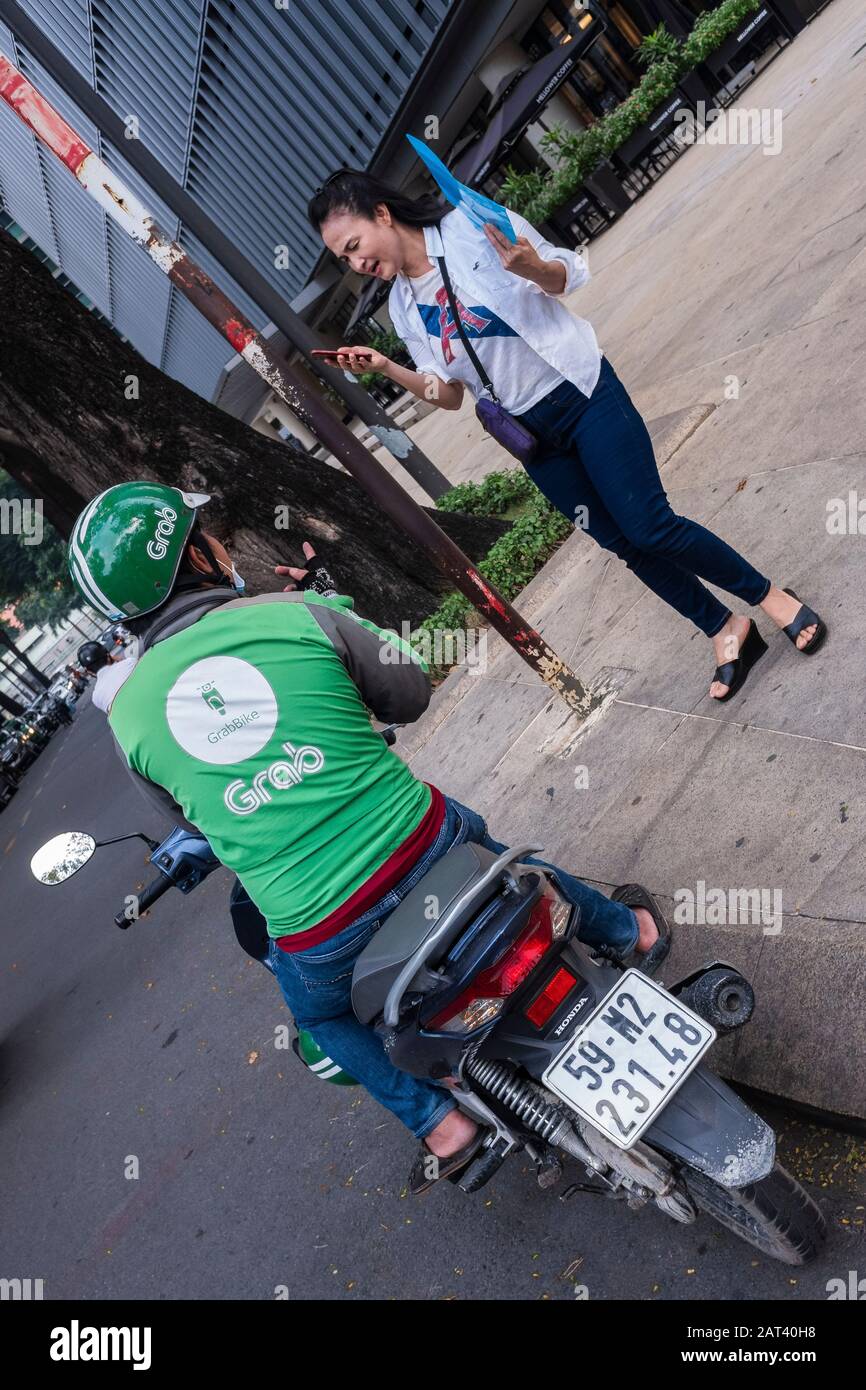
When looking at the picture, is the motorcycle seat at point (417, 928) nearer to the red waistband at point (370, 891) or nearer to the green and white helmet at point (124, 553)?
the red waistband at point (370, 891)

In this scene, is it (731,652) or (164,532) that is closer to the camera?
(164,532)

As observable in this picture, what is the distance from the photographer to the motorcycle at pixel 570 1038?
7.65 ft

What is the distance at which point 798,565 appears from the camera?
442cm

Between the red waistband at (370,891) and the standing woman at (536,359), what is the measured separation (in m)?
1.67

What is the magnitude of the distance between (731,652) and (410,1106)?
2.15 meters

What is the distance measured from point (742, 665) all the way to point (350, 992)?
2169 millimetres

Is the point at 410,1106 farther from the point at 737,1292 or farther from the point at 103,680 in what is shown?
the point at 103,680

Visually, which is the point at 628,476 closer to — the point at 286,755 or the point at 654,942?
the point at 654,942

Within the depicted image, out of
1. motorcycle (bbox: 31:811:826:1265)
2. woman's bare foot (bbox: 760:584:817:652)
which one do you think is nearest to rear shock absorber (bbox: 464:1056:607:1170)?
motorcycle (bbox: 31:811:826:1265)

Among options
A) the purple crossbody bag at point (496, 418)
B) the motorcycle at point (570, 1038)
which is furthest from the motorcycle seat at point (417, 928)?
the purple crossbody bag at point (496, 418)

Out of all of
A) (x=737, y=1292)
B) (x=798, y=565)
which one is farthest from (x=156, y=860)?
(x=798, y=565)

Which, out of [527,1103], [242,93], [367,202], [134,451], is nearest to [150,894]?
[527,1103]

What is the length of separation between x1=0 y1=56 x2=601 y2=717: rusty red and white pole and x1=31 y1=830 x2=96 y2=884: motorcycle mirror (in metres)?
2.07

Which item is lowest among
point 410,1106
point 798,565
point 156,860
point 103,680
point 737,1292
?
point 737,1292
